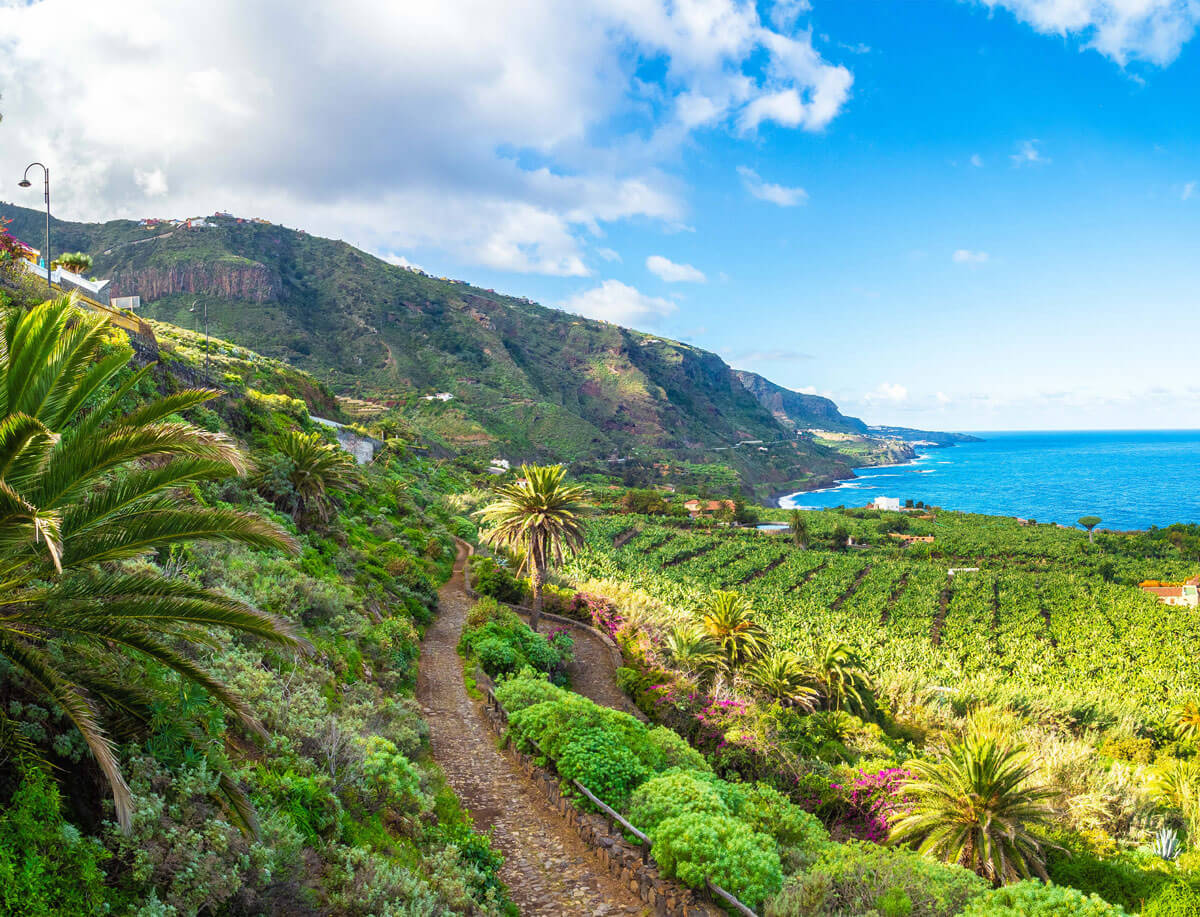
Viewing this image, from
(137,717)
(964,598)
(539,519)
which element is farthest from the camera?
(964,598)

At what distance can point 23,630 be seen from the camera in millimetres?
4594

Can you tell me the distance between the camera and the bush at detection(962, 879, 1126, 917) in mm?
6422

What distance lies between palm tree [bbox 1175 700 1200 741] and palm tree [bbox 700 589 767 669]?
16.5m

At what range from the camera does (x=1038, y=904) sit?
6.50 meters

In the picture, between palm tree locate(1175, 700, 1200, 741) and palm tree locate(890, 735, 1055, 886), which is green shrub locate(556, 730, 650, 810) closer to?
palm tree locate(890, 735, 1055, 886)

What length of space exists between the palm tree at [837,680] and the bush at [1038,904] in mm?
14521

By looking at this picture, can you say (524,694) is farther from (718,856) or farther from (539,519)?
(539,519)

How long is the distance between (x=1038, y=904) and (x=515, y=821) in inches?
268

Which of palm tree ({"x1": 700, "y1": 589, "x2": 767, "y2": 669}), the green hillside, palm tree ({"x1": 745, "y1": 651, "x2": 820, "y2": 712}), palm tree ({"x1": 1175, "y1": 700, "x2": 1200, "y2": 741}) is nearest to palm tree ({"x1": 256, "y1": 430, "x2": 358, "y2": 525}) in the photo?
palm tree ({"x1": 700, "y1": 589, "x2": 767, "y2": 669})

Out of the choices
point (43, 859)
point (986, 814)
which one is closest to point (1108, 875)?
point (986, 814)

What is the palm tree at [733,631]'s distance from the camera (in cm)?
2123

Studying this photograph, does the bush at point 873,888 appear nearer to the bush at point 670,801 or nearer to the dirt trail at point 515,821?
the bush at point 670,801

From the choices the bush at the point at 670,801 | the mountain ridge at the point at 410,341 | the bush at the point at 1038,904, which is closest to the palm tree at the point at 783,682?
the bush at the point at 670,801

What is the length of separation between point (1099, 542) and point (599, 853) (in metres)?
97.3
